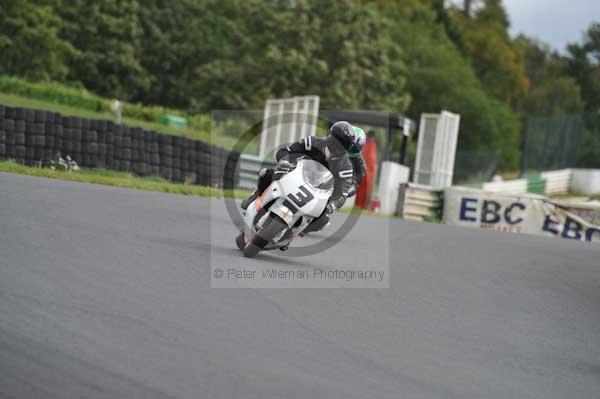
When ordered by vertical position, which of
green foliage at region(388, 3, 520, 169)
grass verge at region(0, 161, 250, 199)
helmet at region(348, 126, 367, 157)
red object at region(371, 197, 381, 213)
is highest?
green foliage at region(388, 3, 520, 169)

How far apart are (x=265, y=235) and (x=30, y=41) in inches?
1335

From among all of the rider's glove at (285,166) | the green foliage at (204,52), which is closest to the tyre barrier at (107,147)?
the rider's glove at (285,166)

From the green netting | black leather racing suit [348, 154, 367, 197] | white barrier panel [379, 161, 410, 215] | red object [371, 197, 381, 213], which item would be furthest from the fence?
black leather racing suit [348, 154, 367, 197]

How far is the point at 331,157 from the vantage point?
883 centimetres

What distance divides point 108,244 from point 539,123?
26883mm

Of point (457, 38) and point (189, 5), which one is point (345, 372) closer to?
point (189, 5)

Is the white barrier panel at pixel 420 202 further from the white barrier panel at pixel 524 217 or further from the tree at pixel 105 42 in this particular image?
the tree at pixel 105 42

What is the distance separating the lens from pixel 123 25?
44062 mm

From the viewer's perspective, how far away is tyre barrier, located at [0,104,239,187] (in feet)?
49.3

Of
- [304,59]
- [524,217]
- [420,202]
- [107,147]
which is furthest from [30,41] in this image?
[524,217]

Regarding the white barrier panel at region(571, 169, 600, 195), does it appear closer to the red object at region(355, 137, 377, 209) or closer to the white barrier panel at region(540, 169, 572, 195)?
the white barrier panel at region(540, 169, 572, 195)

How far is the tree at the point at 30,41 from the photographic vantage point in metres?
38.3

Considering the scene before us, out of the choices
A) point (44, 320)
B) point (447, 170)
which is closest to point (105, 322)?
point (44, 320)

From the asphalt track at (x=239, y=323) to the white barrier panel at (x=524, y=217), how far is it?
28.0ft
